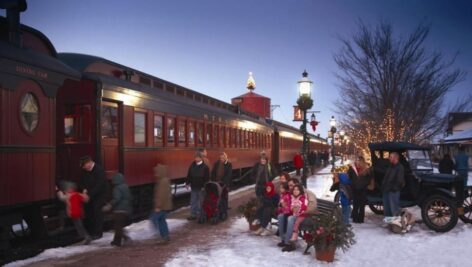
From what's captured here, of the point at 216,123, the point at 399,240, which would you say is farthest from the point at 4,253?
the point at 216,123

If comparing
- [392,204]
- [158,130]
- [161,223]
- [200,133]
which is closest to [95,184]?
[161,223]

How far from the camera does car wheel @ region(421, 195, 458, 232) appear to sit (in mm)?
10320

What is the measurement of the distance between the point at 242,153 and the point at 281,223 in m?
14.2

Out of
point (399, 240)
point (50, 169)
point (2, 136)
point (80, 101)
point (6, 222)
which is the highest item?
point (80, 101)

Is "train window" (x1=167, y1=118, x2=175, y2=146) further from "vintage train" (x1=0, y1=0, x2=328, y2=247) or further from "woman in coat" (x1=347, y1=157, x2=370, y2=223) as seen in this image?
"woman in coat" (x1=347, y1=157, x2=370, y2=223)

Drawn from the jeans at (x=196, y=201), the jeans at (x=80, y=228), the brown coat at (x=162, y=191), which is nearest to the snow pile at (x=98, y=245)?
the jeans at (x=80, y=228)

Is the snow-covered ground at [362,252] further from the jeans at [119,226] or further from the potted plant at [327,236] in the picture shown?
the jeans at [119,226]

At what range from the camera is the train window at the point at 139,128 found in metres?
11.8

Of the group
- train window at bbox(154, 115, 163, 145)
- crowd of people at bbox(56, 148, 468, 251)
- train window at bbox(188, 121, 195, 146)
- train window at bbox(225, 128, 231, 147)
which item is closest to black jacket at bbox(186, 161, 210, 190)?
crowd of people at bbox(56, 148, 468, 251)

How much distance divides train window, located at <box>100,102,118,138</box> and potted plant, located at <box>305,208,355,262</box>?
16.4 feet

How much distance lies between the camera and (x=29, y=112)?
25.9 ft

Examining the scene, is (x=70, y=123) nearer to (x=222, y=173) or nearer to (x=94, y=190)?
(x=94, y=190)

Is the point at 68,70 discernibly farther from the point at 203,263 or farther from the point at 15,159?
the point at 203,263

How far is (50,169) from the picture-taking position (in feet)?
27.2
